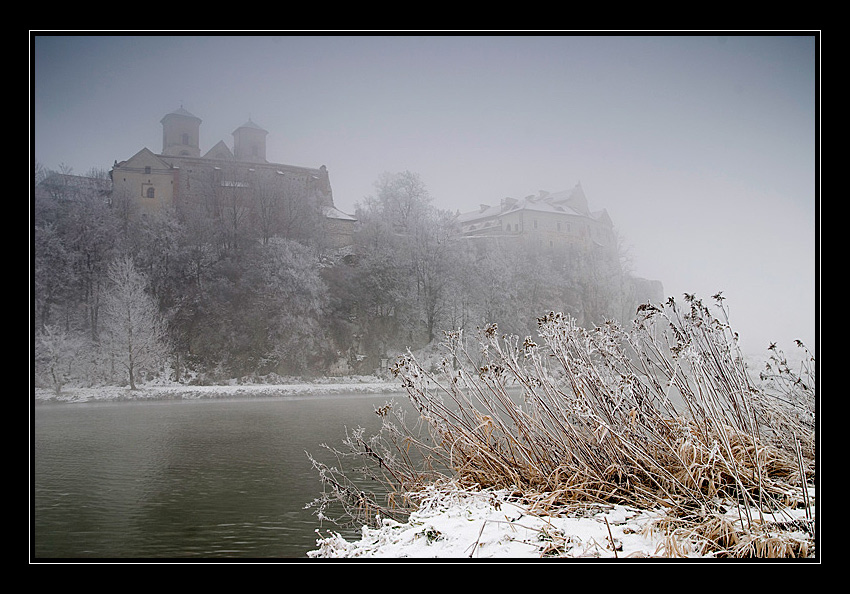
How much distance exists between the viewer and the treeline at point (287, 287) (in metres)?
9.54

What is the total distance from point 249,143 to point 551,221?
4986 millimetres

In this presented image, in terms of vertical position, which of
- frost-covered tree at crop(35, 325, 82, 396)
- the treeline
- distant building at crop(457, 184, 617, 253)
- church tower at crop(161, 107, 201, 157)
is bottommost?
frost-covered tree at crop(35, 325, 82, 396)

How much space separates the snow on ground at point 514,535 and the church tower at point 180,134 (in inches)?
287

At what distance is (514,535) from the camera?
172cm

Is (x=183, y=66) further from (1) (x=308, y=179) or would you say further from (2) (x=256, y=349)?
(2) (x=256, y=349)

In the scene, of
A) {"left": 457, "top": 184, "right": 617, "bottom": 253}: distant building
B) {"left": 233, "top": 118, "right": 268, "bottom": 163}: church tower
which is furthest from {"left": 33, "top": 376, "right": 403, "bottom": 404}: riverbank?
{"left": 233, "top": 118, "right": 268, "bottom": 163}: church tower

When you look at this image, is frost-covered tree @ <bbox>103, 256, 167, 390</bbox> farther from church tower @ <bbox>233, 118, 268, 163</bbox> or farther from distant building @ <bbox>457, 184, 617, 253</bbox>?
distant building @ <bbox>457, 184, 617, 253</bbox>

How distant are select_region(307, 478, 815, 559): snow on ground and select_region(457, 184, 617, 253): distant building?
8.33 m

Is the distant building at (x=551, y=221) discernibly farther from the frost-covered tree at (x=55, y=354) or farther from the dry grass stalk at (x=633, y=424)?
the dry grass stalk at (x=633, y=424)

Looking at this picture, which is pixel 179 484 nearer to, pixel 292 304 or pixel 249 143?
pixel 249 143

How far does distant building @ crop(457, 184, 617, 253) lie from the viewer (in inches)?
396

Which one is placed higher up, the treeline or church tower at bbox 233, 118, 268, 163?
church tower at bbox 233, 118, 268, 163
